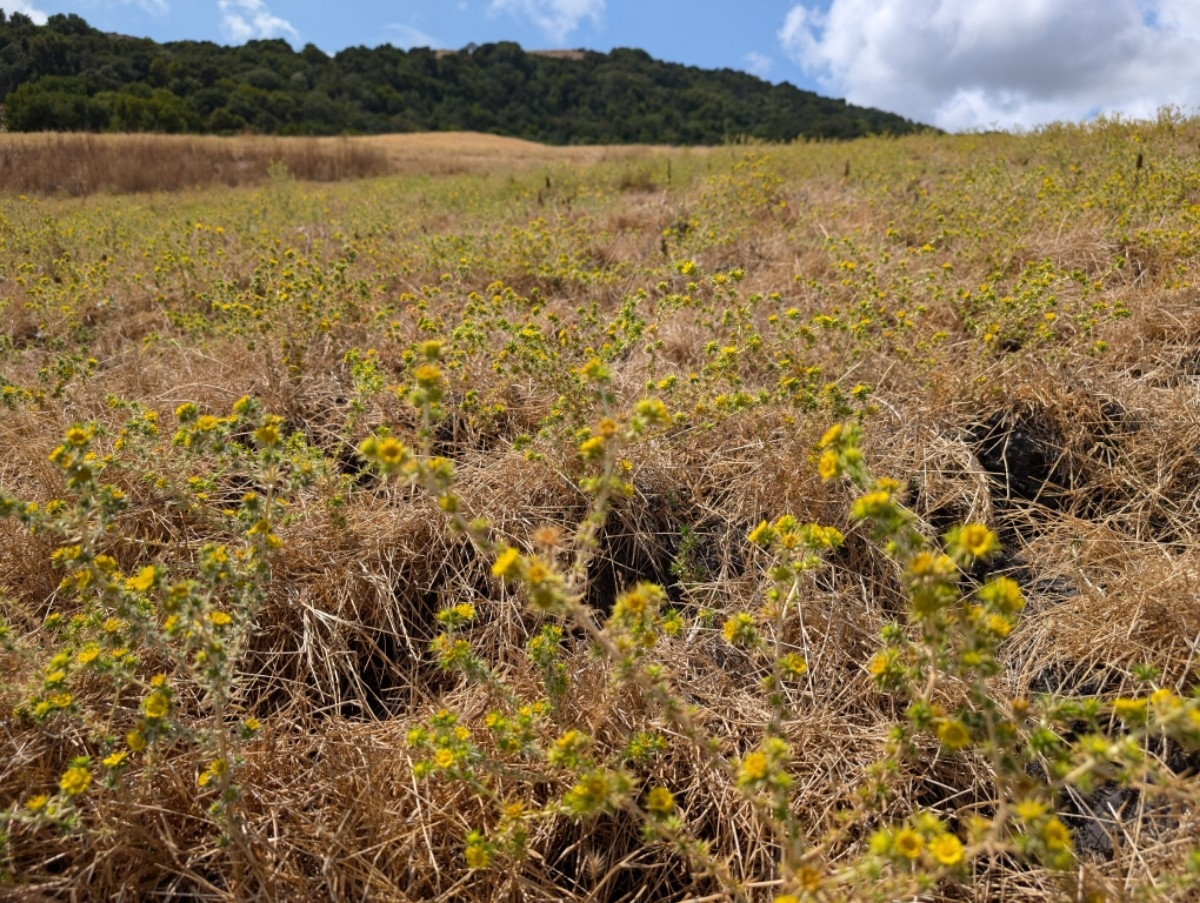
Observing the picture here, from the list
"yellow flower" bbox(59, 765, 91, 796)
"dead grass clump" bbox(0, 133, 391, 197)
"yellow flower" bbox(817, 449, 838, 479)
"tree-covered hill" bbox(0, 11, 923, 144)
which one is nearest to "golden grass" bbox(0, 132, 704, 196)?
"dead grass clump" bbox(0, 133, 391, 197)

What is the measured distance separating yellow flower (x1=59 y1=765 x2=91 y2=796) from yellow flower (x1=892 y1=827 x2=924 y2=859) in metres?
1.56

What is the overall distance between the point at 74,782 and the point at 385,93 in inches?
2337

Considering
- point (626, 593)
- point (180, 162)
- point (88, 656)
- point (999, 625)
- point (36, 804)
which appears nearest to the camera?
point (999, 625)

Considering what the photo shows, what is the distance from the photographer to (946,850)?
1004mm

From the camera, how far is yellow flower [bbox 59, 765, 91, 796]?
1352mm

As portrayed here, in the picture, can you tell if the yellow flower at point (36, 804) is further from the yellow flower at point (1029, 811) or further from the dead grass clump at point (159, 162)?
the dead grass clump at point (159, 162)

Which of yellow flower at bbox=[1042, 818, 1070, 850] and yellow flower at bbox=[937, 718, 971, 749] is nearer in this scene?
yellow flower at bbox=[1042, 818, 1070, 850]

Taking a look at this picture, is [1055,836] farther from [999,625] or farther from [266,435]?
[266,435]

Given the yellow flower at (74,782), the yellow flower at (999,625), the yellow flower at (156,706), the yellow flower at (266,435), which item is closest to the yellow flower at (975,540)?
the yellow flower at (999,625)

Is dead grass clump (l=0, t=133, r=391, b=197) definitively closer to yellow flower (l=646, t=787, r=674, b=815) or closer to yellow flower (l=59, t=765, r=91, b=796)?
yellow flower (l=59, t=765, r=91, b=796)

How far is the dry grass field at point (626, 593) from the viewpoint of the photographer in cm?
131

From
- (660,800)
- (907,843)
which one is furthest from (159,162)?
(907,843)

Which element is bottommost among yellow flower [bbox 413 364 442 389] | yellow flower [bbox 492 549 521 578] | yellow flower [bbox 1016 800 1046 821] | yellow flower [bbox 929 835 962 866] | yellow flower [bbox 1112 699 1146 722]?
yellow flower [bbox 929 835 962 866]

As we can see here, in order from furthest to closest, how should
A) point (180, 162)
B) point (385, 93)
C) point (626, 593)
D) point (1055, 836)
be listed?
point (385, 93), point (180, 162), point (626, 593), point (1055, 836)
